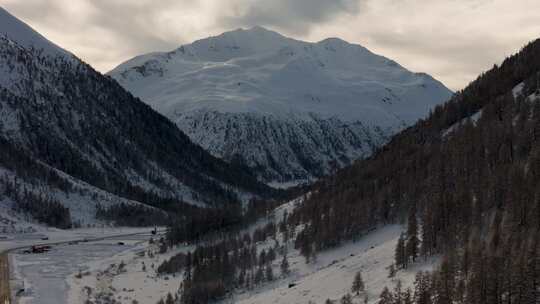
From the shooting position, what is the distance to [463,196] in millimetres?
50281

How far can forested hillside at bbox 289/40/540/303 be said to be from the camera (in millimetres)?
33438

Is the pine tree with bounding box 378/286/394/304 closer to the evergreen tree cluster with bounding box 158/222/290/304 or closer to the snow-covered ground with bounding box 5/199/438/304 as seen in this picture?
the snow-covered ground with bounding box 5/199/438/304

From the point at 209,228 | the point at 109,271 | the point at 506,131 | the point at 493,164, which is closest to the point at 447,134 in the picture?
the point at 506,131

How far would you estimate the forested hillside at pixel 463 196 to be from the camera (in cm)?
3344

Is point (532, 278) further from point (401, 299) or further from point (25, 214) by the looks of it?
point (25, 214)

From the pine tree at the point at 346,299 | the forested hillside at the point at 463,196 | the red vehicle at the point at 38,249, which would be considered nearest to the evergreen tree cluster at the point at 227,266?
the forested hillside at the point at 463,196

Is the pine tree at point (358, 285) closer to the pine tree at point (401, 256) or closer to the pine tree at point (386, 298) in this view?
the pine tree at point (401, 256)

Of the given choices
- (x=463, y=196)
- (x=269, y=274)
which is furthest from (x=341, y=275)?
(x=269, y=274)

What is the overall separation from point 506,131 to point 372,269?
27.4m

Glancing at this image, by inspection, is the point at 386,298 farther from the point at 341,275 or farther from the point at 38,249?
the point at 38,249

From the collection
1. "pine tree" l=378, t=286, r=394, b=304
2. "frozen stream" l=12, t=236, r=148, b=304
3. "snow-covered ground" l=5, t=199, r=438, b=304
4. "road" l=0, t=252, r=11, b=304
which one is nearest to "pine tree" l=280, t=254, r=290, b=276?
"snow-covered ground" l=5, t=199, r=438, b=304

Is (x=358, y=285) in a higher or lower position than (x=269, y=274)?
higher

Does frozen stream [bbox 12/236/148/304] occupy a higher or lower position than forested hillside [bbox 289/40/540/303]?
lower

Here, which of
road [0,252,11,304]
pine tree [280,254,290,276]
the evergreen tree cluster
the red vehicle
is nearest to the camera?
road [0,252,11,304]
